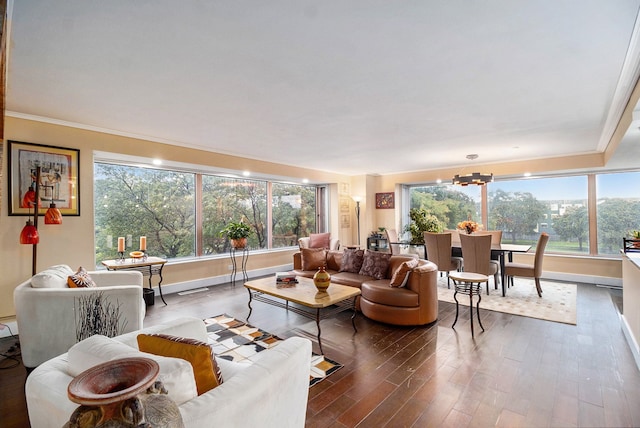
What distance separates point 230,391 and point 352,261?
3.54 meters

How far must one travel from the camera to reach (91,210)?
13.0ft

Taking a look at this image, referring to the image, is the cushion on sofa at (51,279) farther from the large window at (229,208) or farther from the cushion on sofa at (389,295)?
the cushion on sofa at (389,295)

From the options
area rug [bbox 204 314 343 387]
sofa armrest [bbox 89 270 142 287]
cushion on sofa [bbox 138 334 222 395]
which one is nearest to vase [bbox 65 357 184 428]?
cushion on sofa [bbox 138 334 222 395]

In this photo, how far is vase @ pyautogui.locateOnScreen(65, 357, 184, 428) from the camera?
0.76m

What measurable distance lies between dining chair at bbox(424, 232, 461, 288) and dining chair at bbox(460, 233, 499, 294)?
0.35 meters

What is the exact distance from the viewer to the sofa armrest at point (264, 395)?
109cm

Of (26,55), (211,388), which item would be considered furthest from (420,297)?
(26,55)

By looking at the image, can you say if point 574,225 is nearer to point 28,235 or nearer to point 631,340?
point 631,340

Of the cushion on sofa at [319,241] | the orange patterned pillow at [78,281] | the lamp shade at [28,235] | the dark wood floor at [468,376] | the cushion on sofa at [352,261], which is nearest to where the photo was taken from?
the dark wood floor at [468,376]

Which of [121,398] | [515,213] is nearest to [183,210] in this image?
[121,398]

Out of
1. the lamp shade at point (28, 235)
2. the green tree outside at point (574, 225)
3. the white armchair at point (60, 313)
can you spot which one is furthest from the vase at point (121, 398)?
the green tree outside at point (574, 225)

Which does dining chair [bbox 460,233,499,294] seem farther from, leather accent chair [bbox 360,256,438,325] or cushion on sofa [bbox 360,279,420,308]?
cushion on sofa [bbox 360,279,420,308]

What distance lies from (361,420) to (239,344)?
1586 millimetres

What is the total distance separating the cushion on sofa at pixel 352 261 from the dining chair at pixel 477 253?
1669mm
